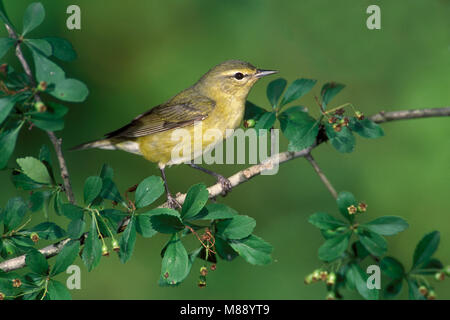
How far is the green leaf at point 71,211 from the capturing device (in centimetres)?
218

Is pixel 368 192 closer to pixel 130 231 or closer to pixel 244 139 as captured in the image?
pixel 244 139

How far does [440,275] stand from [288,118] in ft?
3.65

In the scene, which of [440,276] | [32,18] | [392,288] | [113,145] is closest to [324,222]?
[392,288]

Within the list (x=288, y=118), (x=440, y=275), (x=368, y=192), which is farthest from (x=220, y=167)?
(x=440, y=275)

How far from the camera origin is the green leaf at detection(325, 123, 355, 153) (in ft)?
8.75

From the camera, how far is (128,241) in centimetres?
228

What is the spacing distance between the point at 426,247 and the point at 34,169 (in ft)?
6.27

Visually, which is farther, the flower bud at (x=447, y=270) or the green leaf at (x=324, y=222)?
the green leaf at (x=324, y=222)

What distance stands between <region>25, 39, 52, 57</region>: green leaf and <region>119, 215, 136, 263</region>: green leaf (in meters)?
0.85

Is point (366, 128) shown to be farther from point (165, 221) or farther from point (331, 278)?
point (165, 221)

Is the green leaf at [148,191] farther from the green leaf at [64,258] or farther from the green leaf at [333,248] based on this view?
the green leaf at [333,248]

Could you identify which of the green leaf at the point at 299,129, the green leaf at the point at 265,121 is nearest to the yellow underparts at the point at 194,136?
the green leaf at the point at 265,121

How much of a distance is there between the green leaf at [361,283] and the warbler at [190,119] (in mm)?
1312

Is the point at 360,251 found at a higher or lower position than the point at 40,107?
lower
